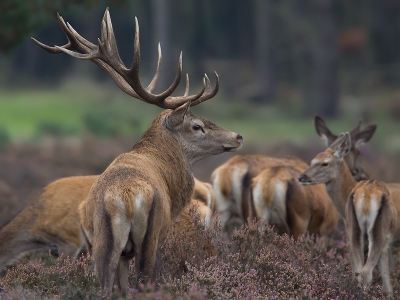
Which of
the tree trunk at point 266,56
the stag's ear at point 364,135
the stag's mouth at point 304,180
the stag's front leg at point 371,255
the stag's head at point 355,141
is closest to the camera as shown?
the stag's front leg at point 371,255

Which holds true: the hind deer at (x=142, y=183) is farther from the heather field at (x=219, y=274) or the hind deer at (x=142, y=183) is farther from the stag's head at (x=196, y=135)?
the heather field at (x=219, y=274)

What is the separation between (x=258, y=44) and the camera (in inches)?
1724

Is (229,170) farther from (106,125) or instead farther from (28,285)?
(106,125)

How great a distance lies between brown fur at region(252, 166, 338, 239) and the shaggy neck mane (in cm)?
220

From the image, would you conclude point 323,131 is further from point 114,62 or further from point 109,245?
point 109,245

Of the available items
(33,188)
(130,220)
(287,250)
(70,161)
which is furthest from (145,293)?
(70,161)

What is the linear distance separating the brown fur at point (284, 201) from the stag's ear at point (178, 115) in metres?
2.33

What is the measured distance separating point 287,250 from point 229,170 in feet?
9.14

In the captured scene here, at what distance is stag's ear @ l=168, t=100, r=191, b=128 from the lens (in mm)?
6703

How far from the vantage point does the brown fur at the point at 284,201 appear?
8812 mm

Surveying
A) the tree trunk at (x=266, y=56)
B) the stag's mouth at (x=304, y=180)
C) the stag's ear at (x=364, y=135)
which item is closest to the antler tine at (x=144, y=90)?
the stag's mouth at (x=304, y=180)

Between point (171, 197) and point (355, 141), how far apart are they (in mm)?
4667

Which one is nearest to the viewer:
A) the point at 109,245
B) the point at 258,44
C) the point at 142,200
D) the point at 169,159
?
the point at 109,245

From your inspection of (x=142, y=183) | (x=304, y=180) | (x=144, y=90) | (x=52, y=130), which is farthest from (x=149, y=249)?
(x=52, y=130)
